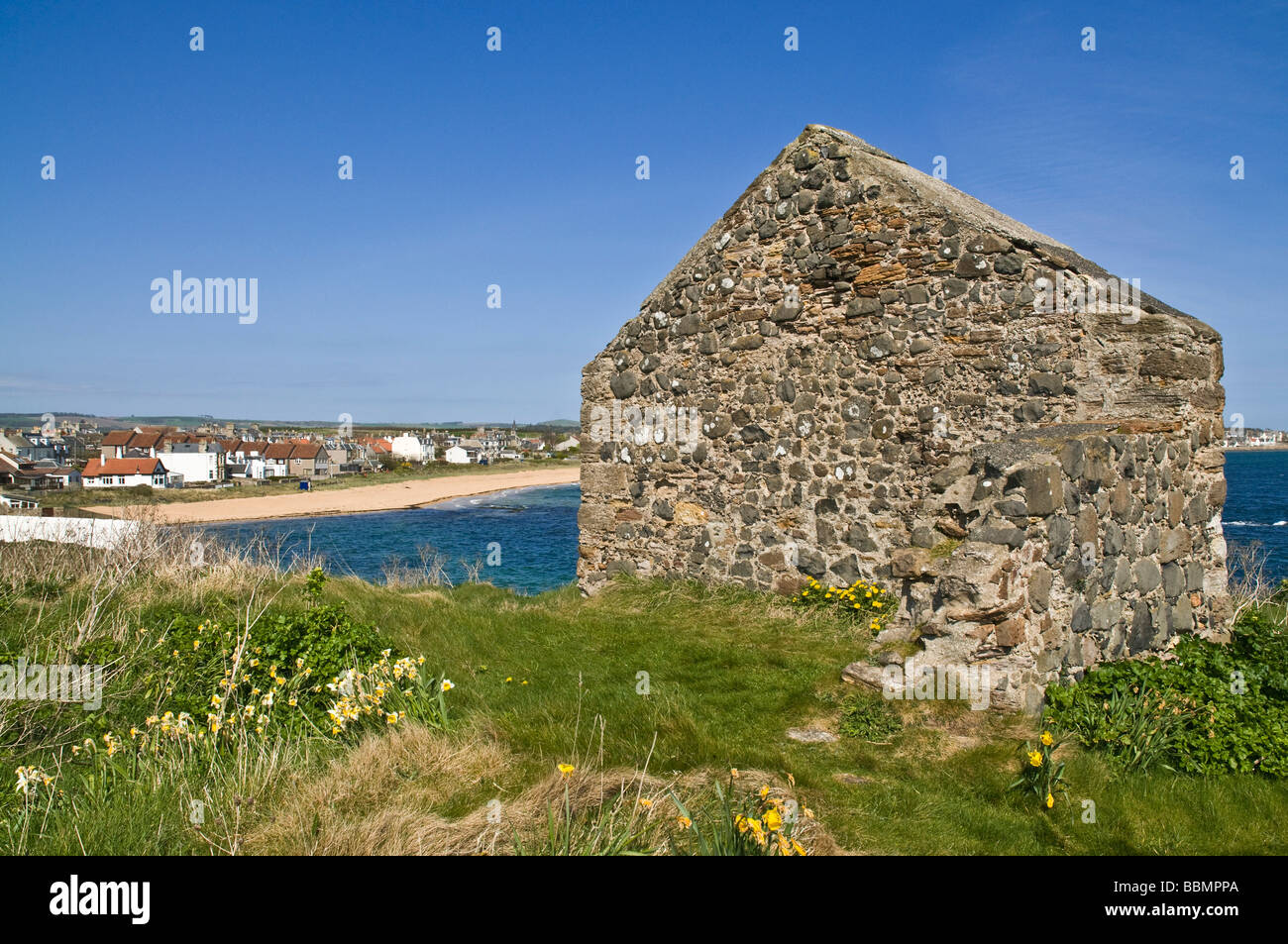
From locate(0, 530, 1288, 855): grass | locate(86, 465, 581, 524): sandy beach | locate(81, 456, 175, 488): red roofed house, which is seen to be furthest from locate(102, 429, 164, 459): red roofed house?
locate(0, 530, 1288, 855): grass

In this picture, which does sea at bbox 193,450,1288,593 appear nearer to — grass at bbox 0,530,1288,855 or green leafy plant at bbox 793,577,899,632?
green leafy plant at bbox 793,577,899,632

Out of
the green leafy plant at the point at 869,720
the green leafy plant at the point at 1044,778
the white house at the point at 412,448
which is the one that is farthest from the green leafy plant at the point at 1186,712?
the white house at the point at 412,448

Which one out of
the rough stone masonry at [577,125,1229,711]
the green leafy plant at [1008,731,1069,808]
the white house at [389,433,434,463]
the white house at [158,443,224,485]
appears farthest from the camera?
the white house at [389,433,434,463]

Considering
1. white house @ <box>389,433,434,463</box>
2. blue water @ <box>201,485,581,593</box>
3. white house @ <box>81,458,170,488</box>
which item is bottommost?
blue water @ <box>201,485,581,593</box>

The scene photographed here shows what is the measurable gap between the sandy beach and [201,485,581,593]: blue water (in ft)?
9.00

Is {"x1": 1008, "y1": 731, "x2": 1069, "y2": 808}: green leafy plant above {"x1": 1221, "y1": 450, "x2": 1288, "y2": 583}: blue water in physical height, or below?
above

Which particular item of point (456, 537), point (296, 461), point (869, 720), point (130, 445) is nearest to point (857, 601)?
point (869, 720)

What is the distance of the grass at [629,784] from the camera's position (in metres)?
4.39

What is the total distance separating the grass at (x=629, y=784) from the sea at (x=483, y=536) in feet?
31.2

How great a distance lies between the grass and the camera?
4391 millimetres

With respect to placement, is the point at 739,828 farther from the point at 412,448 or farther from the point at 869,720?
the point at 412,448

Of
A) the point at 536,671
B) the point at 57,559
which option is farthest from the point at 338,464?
the point at 536,671

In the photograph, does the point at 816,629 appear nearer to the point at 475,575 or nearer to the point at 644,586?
the point at 644,586

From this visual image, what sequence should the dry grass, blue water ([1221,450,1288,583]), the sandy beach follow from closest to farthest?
the dry grass, blue water ([1221,450,1288,583]), the sandy beach
